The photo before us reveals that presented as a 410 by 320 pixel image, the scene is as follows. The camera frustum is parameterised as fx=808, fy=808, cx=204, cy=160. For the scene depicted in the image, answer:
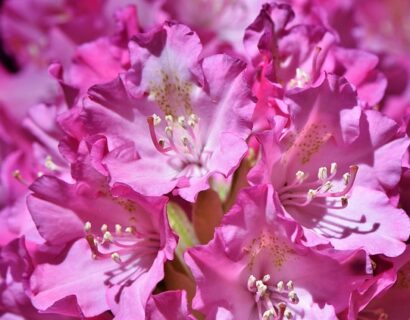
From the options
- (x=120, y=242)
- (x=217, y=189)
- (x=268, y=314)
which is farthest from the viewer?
(x=217, y=189)

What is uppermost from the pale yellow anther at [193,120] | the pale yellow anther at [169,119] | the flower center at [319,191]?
the pale yellow anther at [193,120]

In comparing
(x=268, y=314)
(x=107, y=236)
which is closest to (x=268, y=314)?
(x=268, y=314)

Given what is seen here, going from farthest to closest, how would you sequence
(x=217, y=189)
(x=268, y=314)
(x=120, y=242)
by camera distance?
(x=217, y=189) → (x=120, y=242) → (x=268, y=314)

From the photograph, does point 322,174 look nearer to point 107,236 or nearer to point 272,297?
point 272,297

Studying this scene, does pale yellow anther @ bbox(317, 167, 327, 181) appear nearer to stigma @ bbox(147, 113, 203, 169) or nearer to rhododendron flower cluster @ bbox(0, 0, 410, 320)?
rhododendron flower cluster @ bbox(0, 0, 410, 320)

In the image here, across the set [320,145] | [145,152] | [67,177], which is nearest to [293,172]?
[320,145]

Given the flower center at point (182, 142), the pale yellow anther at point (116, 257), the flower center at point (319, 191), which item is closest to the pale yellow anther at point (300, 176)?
the flower center at point (319, 191)

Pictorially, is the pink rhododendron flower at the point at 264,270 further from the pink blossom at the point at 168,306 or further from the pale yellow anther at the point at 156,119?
the pale yellow anther at the point at 156,119
